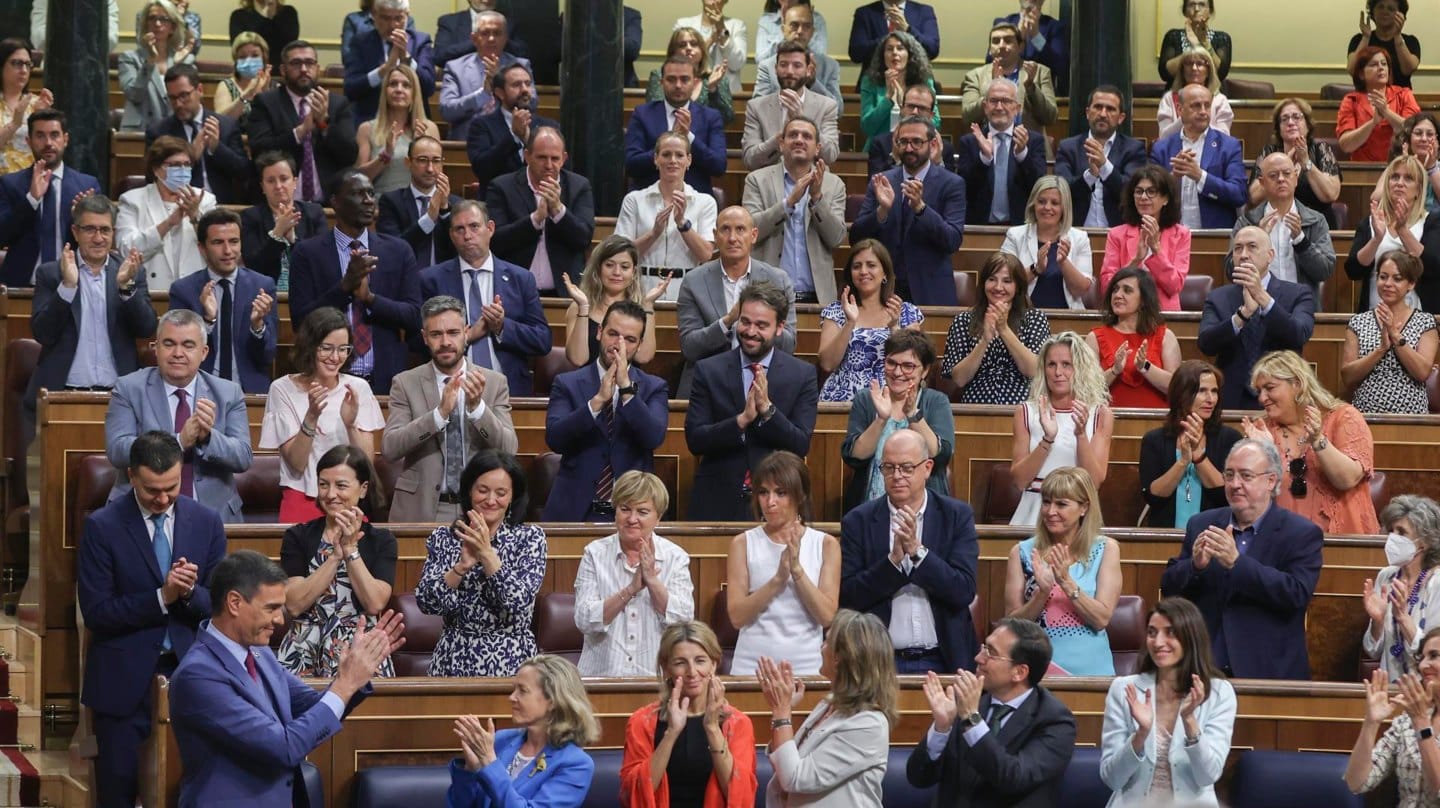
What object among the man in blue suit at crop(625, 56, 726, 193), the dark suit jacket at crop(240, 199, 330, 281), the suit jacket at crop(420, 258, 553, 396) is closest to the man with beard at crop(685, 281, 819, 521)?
the suit jacket at crop(420, 258, 553, 396)

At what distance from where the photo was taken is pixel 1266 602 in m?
5.50

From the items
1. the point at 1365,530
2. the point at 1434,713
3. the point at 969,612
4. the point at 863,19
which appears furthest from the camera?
the point at 863,19

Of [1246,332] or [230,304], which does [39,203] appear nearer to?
[230,304]

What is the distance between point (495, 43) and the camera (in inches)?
351

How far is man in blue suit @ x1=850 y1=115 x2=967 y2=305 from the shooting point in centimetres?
757

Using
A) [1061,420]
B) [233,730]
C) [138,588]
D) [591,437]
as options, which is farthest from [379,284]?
[233,730]

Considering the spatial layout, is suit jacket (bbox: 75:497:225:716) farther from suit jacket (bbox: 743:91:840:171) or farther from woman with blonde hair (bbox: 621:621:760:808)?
suit jacket (bbox: 743:91:840:171)

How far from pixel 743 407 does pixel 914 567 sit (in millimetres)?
993

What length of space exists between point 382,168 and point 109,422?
8.20 feet

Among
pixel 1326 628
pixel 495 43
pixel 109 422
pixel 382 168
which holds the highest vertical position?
pixel 495 43

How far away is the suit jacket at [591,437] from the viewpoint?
6.10 metres

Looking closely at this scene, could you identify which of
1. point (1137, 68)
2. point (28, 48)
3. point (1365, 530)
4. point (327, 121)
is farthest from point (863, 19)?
point (1365, 530)

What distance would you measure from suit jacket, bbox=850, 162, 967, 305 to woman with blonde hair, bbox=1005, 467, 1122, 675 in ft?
7.03

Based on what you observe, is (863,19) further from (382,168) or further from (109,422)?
(109,422)
